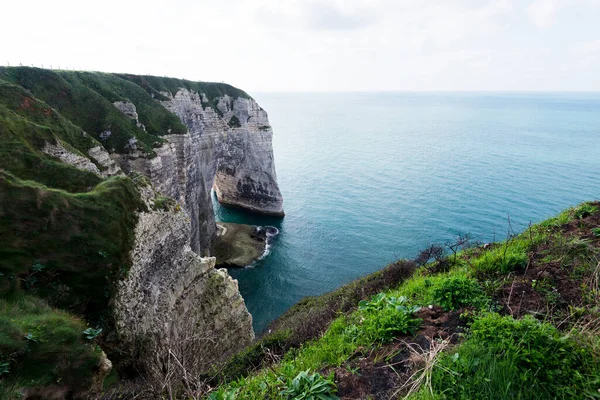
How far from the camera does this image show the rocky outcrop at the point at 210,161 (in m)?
44.5

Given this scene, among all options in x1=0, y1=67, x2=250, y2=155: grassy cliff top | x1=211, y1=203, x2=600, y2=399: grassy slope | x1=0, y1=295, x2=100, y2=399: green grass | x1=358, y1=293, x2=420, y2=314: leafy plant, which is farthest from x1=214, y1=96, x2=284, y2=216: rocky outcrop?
x1=211, y1=203, x2=600, y2=399: grassy slope

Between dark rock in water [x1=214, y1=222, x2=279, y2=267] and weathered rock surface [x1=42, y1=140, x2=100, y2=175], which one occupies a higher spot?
weathered rock surface [x1=42, y1=140, x2=100, y2=175]

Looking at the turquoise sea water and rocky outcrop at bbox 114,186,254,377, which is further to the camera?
the turquoise sea water

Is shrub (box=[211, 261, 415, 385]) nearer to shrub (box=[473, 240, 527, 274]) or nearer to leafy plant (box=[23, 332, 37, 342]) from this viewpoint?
shrub (box=[473, 240, 527, 274])

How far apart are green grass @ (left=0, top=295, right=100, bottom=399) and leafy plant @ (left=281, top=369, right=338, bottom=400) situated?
843cm

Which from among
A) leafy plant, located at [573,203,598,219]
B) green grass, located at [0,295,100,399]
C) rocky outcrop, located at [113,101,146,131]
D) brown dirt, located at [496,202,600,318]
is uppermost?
rocky outcrop, located at [113,101,146,131]

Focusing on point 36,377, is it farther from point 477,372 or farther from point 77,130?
point 77,130

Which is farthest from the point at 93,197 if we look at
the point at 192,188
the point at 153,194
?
the point at 192,188

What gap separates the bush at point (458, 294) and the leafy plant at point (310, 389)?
13.4ft

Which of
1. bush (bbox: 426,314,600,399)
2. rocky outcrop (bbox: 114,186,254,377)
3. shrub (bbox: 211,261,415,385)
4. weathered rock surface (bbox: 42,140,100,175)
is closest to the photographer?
bush (bbox: 426,314,600,399)

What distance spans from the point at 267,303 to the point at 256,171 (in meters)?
39.1

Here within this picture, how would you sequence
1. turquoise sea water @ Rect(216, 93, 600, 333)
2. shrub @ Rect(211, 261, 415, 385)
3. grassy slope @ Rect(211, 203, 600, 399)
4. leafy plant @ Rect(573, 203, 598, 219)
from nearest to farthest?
grassy slope @ Rect(211, 203, 600, 399)
shrub @ Rect(211, 261, 415, 385)
leafy plant @ Rect(573, 203, 598, 219)
turquoise sea water @ Rect(216, 93, 600, 333)

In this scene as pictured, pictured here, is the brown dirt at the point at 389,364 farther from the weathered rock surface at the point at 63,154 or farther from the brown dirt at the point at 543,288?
the weathered rock surface at the point at 63,154

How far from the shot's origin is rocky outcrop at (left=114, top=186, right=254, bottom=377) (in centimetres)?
1616
